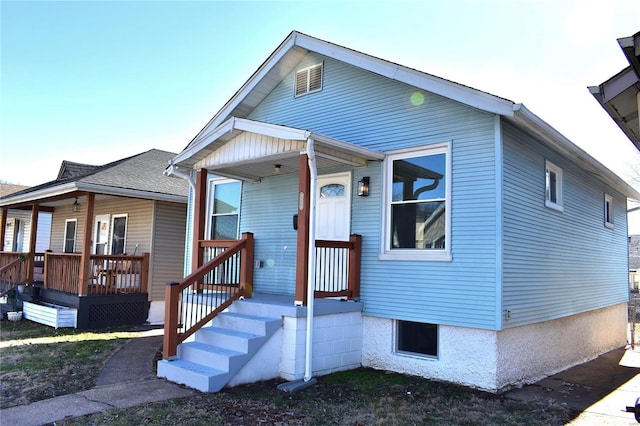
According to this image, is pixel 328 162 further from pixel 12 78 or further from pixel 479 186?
pixel 12 78

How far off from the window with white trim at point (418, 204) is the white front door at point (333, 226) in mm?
763

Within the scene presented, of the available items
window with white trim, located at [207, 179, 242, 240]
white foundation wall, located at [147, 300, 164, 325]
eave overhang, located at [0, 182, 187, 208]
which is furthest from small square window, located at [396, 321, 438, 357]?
eave overhang, located at [0, 182, 187, 208]

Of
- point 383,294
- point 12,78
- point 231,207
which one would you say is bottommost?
point 383,294

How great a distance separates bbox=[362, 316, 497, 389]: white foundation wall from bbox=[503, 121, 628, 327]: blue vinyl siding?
0.50 m

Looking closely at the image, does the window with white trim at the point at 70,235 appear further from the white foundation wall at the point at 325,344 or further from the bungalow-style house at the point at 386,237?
the white foundation wall at the point at 325,344

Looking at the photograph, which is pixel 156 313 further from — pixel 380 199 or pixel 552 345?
pixel 552 345

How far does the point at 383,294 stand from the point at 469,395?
194 centimetres

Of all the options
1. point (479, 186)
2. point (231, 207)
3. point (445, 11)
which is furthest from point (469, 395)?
point (445, 11)

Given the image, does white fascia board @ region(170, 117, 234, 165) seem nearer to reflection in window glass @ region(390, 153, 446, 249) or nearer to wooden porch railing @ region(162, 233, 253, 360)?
wooden porch railing @ region(162, 233, 253, 360)

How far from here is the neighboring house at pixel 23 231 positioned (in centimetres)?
1973

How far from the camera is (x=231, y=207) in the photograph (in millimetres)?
9945

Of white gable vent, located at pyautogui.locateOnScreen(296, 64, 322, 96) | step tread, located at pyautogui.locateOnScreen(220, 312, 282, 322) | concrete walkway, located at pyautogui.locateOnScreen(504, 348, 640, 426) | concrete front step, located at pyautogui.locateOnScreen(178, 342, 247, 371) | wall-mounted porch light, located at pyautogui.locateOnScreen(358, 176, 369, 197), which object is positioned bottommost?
concrete walkway, located at pyautogui.locateOnScreen(504, 348, 640, 426)

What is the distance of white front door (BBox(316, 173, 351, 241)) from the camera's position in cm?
795

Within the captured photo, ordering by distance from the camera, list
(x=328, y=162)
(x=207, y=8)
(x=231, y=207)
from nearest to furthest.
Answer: (x=328, y=162) < (x=231, y=207) < (x=207, y=8)
